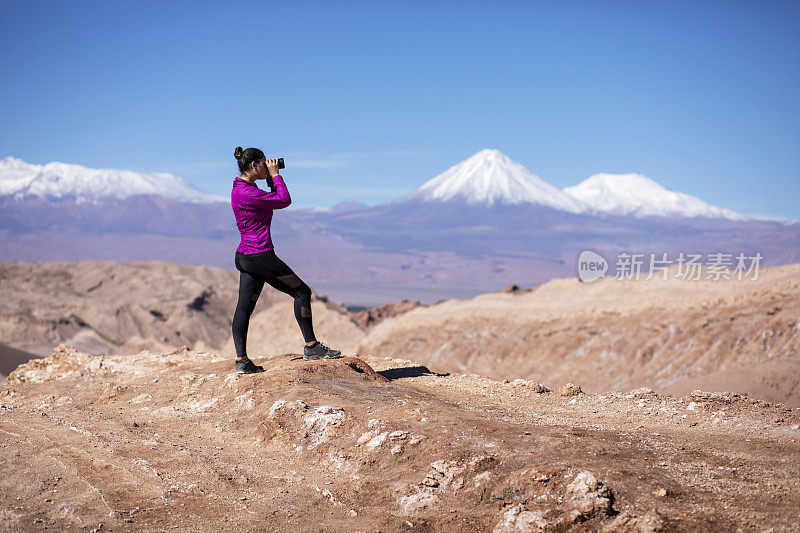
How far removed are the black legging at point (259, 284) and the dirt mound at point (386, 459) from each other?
0.48 m

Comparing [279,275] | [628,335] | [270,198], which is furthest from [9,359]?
[270,198]

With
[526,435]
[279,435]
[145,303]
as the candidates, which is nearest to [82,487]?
[279,435]

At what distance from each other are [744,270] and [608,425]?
807 inches

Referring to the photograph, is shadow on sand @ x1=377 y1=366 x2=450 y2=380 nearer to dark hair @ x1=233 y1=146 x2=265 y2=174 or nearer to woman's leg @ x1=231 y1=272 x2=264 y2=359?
woman's leg @ x1=231 y1=272 x2=264 y2=359

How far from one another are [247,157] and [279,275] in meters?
1.16

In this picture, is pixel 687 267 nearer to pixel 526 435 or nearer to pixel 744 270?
pixel 744 270

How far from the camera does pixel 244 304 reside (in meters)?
7.01

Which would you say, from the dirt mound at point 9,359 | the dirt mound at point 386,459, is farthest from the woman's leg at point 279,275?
the dirt mound at point 9,359

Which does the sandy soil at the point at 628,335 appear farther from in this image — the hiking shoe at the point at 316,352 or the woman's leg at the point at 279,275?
the woman's leg at the point at 279,275

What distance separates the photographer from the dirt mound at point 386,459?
396 cm

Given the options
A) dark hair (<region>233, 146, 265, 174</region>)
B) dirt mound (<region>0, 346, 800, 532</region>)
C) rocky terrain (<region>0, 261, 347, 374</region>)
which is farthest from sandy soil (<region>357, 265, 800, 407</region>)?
dark hair (<region>233, 146, 265, 174</region>)

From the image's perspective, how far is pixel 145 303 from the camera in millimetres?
46344

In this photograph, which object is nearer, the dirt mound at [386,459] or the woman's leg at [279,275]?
the dirt mound at [386,459]

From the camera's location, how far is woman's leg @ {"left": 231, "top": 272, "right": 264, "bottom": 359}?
22.8 ft
